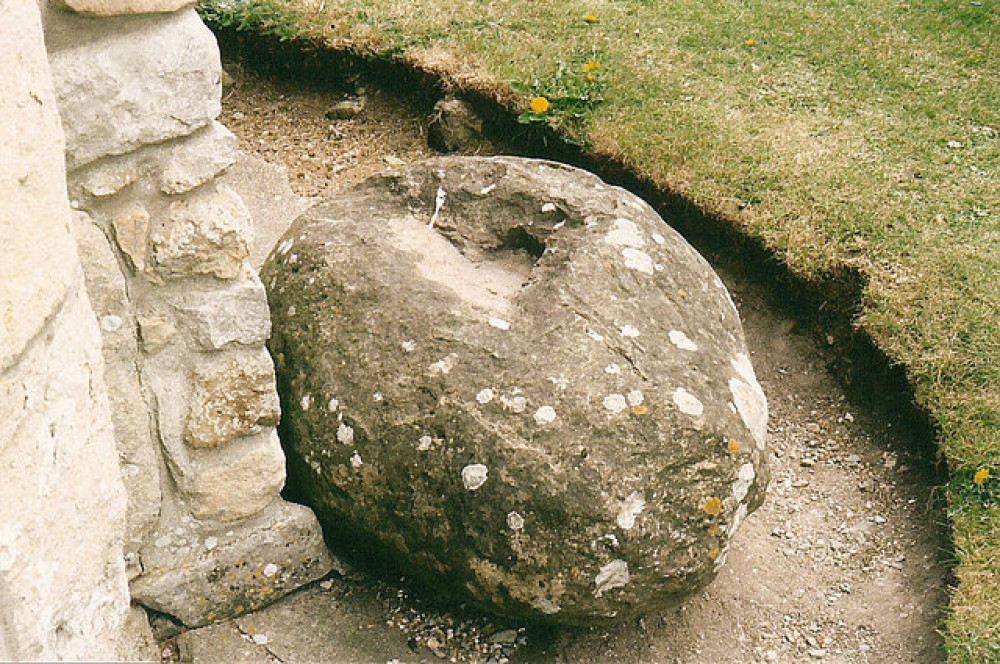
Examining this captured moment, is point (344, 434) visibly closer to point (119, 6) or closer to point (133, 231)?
point (133, 231)

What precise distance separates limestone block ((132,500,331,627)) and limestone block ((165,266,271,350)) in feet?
1.78

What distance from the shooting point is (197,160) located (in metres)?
2.40

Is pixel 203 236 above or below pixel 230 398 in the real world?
above

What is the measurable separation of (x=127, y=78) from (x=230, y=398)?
0.87 meters

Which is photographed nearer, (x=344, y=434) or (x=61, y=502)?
(x=61, y=502)

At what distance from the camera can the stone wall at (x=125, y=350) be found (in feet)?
5.58

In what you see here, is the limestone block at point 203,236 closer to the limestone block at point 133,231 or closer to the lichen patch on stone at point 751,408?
the limestone block at point 133,231

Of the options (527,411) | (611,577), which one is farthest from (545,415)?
(611,577)

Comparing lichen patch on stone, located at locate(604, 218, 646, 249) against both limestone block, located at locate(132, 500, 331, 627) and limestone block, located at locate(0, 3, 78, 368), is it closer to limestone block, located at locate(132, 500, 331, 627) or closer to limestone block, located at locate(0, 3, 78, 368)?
limestone block, located at locate(132, 500, 331, 627)

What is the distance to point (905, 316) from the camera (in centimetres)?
397

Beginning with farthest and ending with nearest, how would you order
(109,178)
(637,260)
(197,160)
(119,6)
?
(637,260)
(197,160)
(109,178)
(119,6)

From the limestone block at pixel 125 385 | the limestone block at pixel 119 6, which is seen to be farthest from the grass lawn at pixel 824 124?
the limestone block at pixel 119 6

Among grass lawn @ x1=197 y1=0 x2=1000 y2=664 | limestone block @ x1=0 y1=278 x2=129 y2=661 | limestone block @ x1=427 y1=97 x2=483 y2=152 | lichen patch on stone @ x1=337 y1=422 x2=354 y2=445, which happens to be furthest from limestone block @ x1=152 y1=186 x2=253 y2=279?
limestone block @ x1=427 y1=97 x2=483 y2=152

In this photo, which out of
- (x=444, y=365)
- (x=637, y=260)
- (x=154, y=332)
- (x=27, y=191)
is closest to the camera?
(x=27, y=191)
